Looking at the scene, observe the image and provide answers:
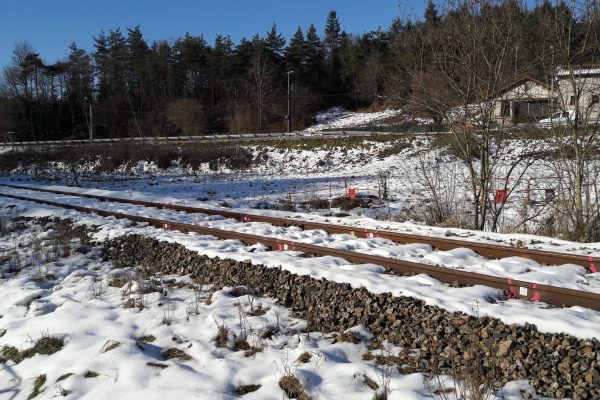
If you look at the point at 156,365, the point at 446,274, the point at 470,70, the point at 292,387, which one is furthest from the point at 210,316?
the point at 470,70

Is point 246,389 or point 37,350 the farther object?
point 37,350

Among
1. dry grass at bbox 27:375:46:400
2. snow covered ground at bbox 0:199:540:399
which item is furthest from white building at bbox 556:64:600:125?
dry grass at bbox 27:375:46:400

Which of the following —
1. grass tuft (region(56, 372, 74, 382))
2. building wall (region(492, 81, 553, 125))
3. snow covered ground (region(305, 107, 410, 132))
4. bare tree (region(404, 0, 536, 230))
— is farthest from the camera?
snow covered ground (region(305, 107, 410, 132))

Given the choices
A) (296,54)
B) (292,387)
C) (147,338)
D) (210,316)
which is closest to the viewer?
(292,387)

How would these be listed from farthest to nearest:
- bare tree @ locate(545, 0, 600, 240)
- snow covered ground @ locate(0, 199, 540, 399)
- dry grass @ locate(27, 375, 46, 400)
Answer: bare tree @ locate(545, 0, 600, 240), dry grass @ locate(27, 375, 46, 400), snow covered ground @ locate(0, 199, 540, 399)

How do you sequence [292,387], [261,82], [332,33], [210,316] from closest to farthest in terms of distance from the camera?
[292,387] → [210,316] → [261,82] → [332,33]

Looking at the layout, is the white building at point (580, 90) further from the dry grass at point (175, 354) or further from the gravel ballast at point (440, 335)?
the dry grass at point (175, 354)

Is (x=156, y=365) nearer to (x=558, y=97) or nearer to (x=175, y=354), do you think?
(x=175, y=354)

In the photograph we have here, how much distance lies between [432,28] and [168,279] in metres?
8.78

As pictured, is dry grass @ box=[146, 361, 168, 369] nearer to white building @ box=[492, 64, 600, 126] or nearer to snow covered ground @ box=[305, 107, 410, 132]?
white building @ box=[492, 64, 600, 126]

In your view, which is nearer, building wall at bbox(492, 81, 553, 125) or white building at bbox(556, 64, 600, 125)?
white building at bbox(556, 64, 600, 125)

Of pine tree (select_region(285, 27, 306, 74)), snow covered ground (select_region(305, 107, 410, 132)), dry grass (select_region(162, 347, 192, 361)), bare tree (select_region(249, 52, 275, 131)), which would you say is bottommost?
dry grass (select_region(162, 347, 192, 361))

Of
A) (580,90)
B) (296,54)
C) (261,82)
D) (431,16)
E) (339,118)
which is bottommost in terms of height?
(580,90)

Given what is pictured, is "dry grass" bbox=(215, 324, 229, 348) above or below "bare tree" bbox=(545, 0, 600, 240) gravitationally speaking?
below
